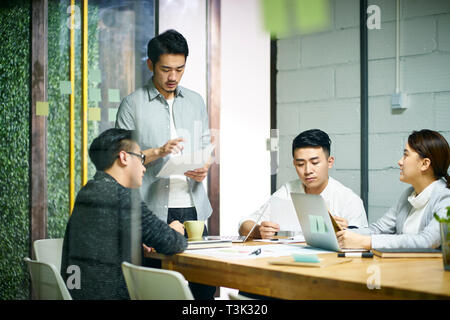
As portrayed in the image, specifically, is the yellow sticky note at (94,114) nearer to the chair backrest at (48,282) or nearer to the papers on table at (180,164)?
the papers on table at (180,164)

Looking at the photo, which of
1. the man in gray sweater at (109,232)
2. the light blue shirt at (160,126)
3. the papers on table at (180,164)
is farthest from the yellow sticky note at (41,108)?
the papers on table at (180,164)

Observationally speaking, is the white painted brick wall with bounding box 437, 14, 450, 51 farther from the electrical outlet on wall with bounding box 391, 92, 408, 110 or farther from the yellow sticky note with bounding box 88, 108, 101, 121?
the yellow sticky note with bounding box 88, 108, 101, 121

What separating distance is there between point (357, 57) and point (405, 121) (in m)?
0.47

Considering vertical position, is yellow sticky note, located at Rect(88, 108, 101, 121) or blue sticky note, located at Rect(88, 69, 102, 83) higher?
blue sticky note, located at Rect(88, 69, 102, 83)

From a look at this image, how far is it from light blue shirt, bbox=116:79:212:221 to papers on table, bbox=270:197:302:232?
18.0 inches

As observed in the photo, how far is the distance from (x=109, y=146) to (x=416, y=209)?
4.16 ft

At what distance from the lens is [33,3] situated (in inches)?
96.9

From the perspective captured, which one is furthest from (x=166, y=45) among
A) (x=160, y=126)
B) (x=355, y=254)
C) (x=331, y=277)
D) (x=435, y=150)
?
(x=331, y=277)

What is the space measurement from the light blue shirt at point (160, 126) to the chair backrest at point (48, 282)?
63cm

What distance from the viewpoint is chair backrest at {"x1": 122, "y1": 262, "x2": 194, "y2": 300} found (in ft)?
4.58

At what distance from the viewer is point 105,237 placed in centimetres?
201

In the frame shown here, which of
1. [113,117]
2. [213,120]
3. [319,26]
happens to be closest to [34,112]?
[113,117]

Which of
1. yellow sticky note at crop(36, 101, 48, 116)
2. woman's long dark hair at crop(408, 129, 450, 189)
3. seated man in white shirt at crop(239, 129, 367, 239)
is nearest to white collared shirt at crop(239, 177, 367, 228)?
seated man in white shirt at crop(239, 129, 367, 239)

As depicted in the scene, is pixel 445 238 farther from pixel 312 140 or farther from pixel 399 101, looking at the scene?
pixel 399 101
